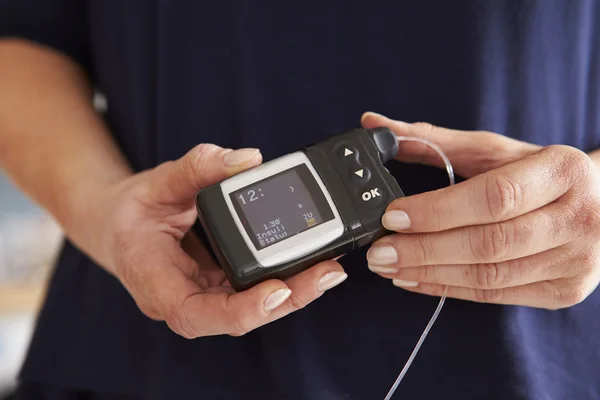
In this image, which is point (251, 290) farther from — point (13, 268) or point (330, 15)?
point (13, 268)

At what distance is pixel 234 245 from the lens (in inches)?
24.2

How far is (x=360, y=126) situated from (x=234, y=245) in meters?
0.20

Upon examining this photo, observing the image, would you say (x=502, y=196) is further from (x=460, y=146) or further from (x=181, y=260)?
(x=181, y=260)

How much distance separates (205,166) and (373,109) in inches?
7.7

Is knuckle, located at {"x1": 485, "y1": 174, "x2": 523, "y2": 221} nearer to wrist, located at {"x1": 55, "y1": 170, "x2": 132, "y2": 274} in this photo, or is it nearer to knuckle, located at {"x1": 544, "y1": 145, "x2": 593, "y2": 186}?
knuckle, located at {"x1": 544, "y1": 145, "x2": 593, "y2": 186}

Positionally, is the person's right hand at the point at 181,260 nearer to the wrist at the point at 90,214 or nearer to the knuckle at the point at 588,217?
the wrist at the point at 90,214

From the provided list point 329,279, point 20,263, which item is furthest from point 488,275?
point 20,263

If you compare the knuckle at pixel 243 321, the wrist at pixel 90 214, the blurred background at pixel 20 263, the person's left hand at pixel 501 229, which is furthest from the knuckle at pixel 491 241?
the blurred background at pixel 20 263

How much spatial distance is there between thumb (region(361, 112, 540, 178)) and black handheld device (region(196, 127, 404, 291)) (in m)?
0.02

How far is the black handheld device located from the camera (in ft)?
2.01

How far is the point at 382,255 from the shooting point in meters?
0.62

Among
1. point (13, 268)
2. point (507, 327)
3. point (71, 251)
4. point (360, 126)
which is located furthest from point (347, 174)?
point (13, 268)

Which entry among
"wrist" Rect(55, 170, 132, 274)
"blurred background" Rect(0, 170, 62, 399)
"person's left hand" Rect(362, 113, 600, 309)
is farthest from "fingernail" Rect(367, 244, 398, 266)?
"blurred background" Rect(0, 170, 62, 399)

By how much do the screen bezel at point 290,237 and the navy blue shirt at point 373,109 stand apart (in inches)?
2.9
